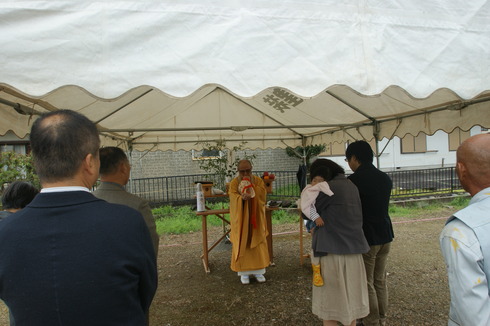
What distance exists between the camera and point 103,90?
1.46 meters

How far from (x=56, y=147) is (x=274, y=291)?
3655 millimetres

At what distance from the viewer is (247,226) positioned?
398cm

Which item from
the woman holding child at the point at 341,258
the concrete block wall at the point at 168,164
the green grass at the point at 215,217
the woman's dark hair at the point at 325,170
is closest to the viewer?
the woman holding child at the point at 341,258

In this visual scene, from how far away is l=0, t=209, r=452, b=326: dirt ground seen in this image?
327cm

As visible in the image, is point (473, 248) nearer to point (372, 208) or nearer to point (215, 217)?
point (372, 208)

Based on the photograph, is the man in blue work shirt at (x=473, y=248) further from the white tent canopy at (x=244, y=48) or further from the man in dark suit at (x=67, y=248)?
the man in dark suit at (x=67, y=248)

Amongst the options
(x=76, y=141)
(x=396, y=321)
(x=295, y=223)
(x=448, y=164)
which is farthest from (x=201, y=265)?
(x=448, y=164)

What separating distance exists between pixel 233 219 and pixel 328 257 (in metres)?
1.89

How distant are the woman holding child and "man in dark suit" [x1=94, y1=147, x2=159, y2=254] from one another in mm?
1381

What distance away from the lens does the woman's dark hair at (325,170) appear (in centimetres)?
253

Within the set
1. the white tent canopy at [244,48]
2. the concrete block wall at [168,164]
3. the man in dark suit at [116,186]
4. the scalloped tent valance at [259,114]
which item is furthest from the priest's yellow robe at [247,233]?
the concrete block wall at [168,164]

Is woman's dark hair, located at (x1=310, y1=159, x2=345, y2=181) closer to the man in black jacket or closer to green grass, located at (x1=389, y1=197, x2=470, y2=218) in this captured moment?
the man in black jacket

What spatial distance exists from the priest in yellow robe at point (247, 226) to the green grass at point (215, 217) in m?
3.92

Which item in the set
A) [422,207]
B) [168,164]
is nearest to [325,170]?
[422,207]
